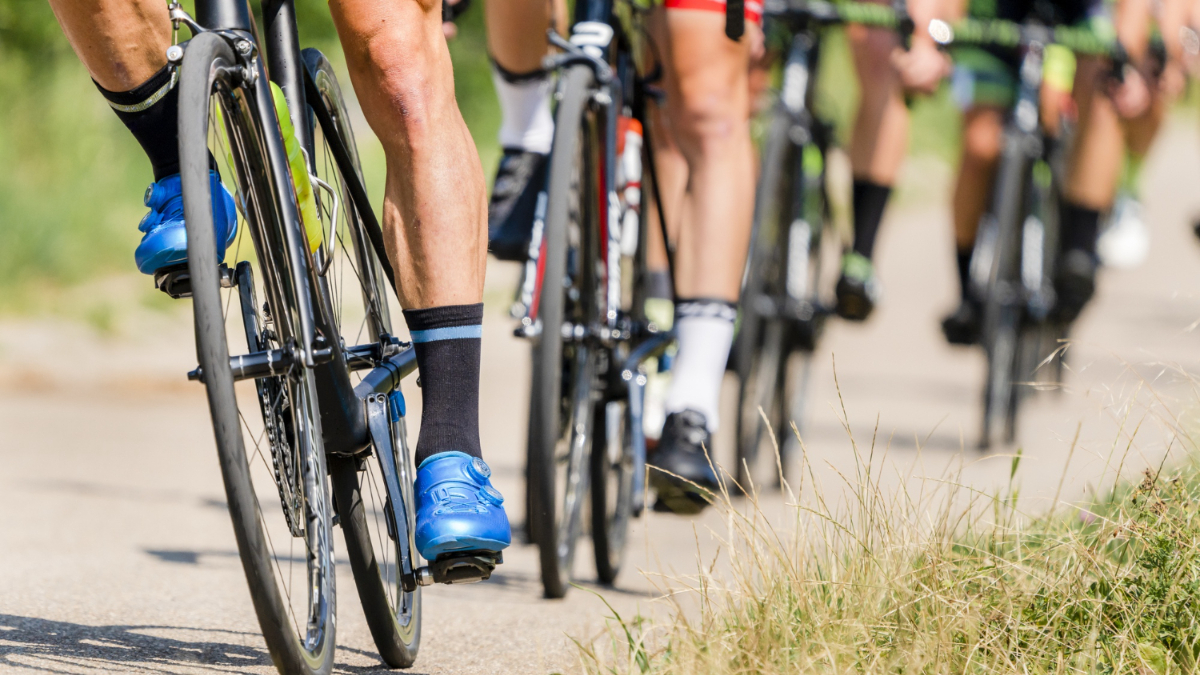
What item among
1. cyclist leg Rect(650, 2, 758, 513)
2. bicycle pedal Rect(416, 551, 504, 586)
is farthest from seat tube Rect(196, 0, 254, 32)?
cyclist leg Rect(650, 2, 758, 513)

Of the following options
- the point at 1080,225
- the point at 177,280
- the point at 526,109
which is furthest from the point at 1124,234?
the point at 177,280

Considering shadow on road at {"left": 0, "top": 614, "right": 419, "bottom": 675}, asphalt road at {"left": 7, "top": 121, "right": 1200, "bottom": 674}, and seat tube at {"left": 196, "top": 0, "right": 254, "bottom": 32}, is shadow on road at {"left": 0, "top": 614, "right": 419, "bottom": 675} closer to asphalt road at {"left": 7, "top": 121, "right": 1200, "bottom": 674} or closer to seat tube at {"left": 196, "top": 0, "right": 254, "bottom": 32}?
asphalt road at {"left": 7, "top": 121, "right": 1200, "bottom": 674}

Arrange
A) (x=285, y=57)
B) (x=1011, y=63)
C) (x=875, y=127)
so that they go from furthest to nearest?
(x=1011, y=63) < (x=875, y=127) < (x=285, y=57)

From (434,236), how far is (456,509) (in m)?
0.40

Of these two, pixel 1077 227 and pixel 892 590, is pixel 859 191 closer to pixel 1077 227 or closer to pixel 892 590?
pixel 1077 227

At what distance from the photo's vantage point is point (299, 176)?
2273 millimetres

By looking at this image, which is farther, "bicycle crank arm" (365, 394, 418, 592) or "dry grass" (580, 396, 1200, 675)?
"bicycle crank arm" (365, 394, 418, 592)

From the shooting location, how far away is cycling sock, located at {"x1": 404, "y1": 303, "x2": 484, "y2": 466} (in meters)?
2.33

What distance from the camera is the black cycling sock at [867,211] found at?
17.8 feet

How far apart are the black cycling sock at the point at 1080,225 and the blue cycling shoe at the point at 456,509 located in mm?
4485

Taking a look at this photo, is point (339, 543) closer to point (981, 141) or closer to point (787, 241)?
point (787, 241)

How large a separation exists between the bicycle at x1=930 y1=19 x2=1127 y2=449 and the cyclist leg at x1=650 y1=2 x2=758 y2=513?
2347 mm

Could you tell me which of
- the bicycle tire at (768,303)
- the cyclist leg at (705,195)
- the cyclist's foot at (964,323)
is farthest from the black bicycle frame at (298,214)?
the cyclist's foot at (964,323)

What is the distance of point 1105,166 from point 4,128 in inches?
264
